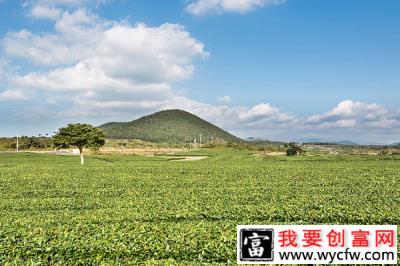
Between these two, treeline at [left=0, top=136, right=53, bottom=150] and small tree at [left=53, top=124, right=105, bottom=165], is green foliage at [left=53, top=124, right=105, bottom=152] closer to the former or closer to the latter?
small tree at [left=53, top=124, right=105, bottom=165]

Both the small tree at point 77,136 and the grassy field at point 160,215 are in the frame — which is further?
the small tree at point 77,136

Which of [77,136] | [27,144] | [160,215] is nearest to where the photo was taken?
[160,215]

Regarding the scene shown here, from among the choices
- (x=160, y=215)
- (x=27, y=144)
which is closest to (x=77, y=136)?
(x=160, y=215)

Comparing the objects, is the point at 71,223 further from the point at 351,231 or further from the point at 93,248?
the point at 351,231

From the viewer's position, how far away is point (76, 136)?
8031cm

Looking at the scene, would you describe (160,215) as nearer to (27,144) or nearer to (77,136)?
(77,136)

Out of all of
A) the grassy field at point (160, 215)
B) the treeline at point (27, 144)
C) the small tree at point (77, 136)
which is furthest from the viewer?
the treeline at point (27, 144)

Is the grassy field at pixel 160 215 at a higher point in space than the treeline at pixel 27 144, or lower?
lower

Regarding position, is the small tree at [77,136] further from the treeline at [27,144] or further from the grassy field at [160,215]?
the treeline at [27,144]

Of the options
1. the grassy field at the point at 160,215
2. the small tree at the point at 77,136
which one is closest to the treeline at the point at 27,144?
the small tree at the point at 77,136

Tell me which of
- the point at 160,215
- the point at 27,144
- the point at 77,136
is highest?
the point at 77,136

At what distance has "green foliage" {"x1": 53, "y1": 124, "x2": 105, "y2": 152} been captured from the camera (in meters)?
80.1

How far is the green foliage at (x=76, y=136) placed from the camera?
8006 cm

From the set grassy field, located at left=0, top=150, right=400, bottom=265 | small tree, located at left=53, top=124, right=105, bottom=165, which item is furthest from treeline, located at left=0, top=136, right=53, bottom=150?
grassy field, located at left=0, top=150, right=400, bottom=265
